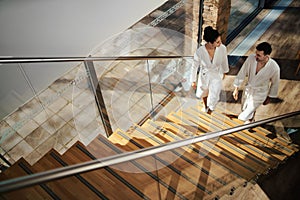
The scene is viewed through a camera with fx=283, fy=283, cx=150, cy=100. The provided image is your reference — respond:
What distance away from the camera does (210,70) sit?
3299 mm

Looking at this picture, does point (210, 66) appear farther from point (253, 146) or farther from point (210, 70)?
point (253, 146)

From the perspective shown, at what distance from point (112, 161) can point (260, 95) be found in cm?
237

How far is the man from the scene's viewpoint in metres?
2.82

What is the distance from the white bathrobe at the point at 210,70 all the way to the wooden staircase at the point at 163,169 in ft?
2.03

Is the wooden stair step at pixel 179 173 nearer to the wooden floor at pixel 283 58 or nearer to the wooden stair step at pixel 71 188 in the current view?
the wooden stair step at pixel 71 188

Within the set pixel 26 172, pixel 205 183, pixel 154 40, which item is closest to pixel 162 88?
pixel 154 40

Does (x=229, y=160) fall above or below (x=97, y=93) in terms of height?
above

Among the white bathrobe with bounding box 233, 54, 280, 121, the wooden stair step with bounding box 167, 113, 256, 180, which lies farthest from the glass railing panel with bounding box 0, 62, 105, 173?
the white bathrobe with bounding box 233, 54, 280, 121

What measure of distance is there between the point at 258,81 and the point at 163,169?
145cm

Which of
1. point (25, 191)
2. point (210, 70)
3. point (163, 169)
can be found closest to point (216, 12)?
point (210, 70)

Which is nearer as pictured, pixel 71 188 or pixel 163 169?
pixel 71 188

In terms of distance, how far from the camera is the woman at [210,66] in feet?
9.79

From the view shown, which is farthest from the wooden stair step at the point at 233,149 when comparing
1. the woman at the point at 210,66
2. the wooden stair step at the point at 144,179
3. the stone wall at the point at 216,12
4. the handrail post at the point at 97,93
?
the stone wall at the point at 216,12

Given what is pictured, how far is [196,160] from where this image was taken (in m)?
2.74
